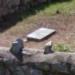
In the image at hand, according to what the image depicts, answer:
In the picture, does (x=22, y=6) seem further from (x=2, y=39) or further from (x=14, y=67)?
(x=14, y=67)

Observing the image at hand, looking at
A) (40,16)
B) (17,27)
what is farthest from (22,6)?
(17,27)

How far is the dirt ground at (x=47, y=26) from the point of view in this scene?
23.3ft

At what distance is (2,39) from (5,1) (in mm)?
2340

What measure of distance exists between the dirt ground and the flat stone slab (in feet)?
0.33

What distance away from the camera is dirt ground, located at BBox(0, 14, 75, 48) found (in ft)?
23.3

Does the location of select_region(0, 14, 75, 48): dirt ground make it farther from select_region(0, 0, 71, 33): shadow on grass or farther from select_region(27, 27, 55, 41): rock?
select_region(0, 0, 71, 33): shadow on grass

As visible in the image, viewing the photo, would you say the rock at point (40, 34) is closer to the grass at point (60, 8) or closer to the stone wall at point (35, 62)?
the grass at point (60, 8)

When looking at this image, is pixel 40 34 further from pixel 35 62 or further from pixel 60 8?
pixel 35 62

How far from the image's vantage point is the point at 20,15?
30.5 ft

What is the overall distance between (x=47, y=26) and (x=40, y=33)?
812 mm

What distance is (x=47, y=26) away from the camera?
27.3ft

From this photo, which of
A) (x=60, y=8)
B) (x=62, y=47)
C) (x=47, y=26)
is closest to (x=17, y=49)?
(x=62, y=47)

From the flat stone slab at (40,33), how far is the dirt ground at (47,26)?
0.10 meters

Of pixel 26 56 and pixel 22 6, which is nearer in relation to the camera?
pixel 26 56
